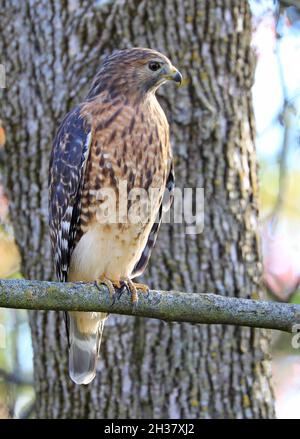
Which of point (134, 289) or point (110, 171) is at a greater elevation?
point (110, 171)

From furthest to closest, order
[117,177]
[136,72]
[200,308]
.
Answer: [136,72], [117,177], [200,308]

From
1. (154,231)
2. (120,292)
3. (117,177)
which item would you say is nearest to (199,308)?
(120,292)

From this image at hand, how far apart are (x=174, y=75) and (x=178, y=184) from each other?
1007mm

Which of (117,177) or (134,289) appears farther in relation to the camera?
(117,177)

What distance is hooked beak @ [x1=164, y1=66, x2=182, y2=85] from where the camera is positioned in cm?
433

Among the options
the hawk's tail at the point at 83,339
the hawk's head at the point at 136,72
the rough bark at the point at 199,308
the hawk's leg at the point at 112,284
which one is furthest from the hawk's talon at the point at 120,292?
the hawk's head at the point at 136,72

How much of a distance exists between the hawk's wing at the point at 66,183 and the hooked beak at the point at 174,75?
0.47 metres

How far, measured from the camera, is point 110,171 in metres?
4.24

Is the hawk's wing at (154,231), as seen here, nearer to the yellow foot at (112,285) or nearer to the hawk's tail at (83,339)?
the hawk's tail at (83,339)

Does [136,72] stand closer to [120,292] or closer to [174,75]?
[174,75]

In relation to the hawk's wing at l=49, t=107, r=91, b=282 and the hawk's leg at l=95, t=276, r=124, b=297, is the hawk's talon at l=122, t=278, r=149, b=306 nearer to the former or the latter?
the hawk's leg at l=95, t=276, r=124, b=297

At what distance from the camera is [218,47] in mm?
5312

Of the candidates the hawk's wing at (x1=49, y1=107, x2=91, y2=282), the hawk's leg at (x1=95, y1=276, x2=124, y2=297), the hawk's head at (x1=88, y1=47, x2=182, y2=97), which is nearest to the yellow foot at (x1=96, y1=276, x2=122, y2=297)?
the hawk's leg at (x1=95, y1=276, x2=124, y2=297)

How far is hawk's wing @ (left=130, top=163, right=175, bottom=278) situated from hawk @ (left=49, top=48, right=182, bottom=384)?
0.05 ft
